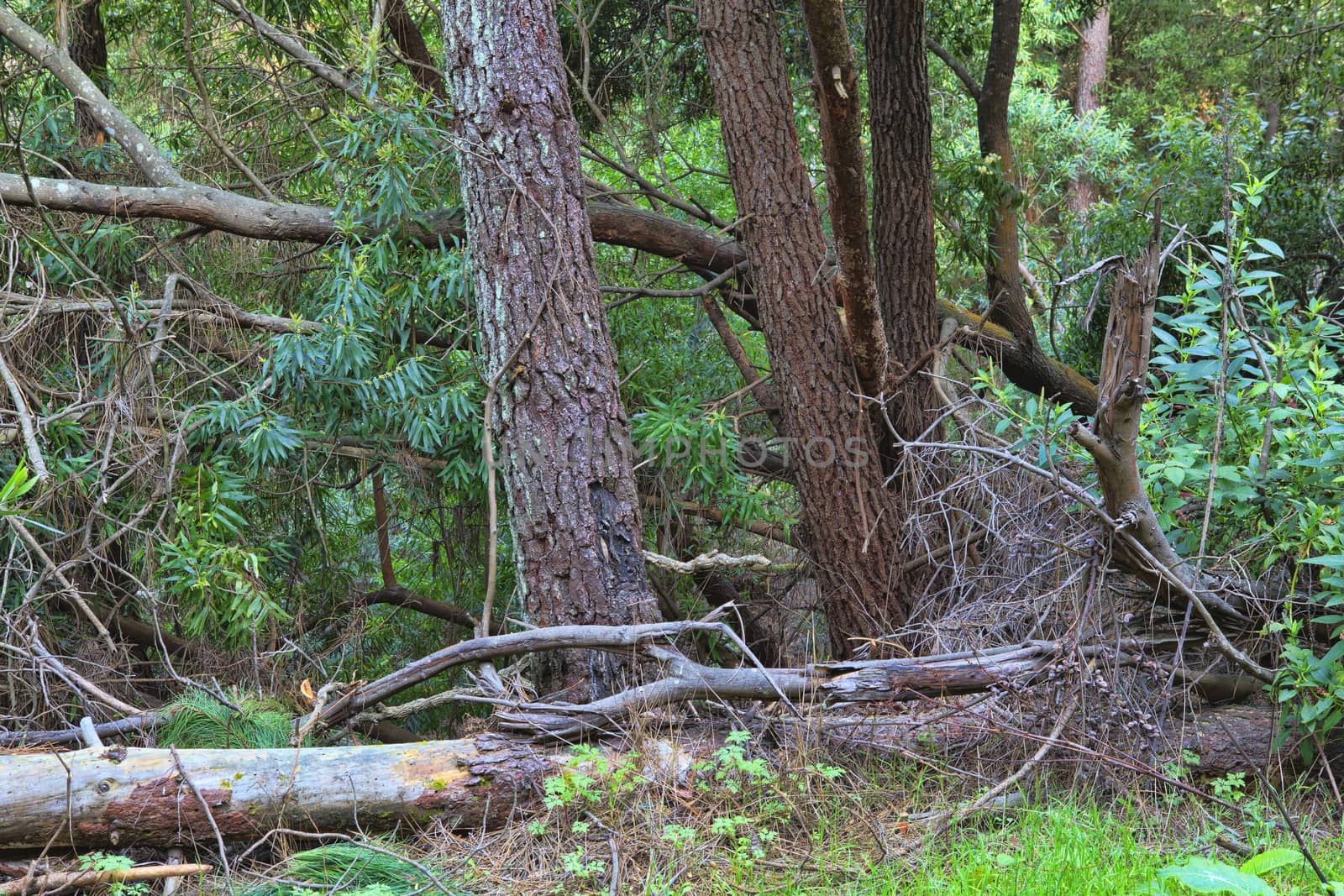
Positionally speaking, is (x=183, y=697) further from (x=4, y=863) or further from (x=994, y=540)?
(x=994, y=540)

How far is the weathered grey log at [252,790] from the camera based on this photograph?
327 centimetres

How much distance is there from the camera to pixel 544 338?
4.41 meters

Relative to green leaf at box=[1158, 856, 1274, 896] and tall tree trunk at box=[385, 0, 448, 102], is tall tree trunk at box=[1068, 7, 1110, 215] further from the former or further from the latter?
green leaf at box=[1158, 856, 1274, 896]

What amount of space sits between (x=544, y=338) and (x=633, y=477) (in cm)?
71

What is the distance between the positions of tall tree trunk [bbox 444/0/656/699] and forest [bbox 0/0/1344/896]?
0.02 meters

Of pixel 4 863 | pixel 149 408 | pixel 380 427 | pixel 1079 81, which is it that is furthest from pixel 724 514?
pixel 1079 81

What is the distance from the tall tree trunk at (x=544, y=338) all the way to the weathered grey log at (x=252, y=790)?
2.26 ft

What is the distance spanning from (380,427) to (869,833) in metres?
3.21

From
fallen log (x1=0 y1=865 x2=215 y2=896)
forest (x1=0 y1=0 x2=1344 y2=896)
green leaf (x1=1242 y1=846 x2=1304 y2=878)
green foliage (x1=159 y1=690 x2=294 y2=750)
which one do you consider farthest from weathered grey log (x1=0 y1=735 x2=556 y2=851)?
green leaf (x1=1242 y1=846 x2=1304 y2=878)

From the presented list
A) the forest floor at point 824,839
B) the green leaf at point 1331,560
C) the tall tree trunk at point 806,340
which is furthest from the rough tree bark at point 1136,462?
the tall tree trunk at point 806,340

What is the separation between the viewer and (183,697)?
4.17m

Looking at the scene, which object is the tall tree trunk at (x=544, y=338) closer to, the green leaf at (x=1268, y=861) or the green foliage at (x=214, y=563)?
the green foliage at (x=214, y=563)

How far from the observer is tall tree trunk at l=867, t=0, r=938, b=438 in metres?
5.56

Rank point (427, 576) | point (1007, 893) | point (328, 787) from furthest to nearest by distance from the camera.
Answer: point (427, 576) → point (328, 787) → point (1007, 893)
